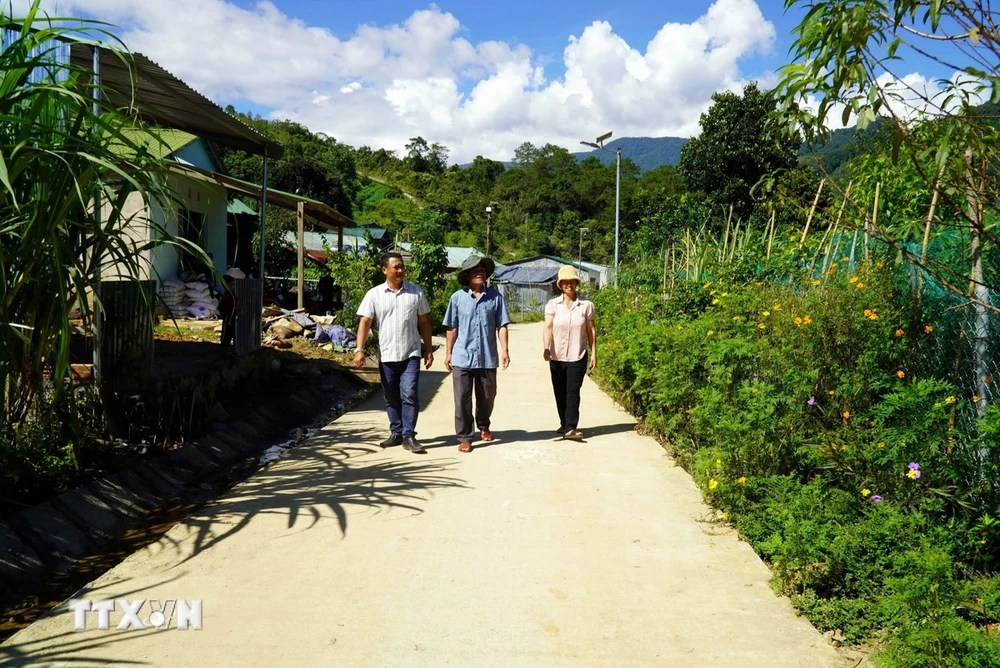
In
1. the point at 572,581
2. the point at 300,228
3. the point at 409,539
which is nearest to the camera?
the point at 572,581

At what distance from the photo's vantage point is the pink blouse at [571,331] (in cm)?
842

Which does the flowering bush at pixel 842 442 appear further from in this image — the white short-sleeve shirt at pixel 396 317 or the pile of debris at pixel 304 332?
the pile of debris at pixel 304 332

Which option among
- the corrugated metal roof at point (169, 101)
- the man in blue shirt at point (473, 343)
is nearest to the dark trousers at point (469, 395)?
the man in blue shirt at point (473, 343)

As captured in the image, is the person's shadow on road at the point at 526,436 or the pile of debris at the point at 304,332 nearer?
the person's shadow on road at the point at 526,436

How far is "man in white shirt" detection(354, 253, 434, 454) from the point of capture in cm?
770

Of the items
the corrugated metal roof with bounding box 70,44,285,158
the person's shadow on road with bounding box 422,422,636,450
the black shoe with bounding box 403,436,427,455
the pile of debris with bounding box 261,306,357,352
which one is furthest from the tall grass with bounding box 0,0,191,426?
the pile of debris with bounding box 261,306,357,352

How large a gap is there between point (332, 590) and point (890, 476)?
3.14m

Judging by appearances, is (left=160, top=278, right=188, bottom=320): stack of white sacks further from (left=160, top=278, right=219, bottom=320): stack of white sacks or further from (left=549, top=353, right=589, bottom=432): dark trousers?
(left=549, top=353, right=589, bottom=432): dark trousers

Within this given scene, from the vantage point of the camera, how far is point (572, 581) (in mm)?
4535

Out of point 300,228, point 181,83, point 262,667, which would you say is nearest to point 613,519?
point 262,667

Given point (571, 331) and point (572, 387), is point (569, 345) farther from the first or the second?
point (572, 387)

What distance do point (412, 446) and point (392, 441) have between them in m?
0.32

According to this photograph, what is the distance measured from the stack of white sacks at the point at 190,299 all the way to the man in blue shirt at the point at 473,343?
33.1ft

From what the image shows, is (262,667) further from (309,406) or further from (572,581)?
(309,406)
